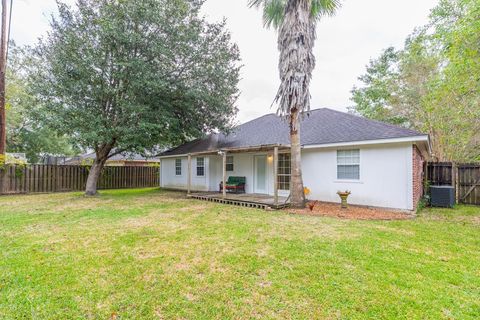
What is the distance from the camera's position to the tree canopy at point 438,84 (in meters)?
7.39

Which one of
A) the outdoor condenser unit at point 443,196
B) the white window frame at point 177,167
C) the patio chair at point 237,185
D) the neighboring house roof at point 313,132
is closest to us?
the neighboring house roof at point 313,132

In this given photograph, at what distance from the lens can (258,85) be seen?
2091cm

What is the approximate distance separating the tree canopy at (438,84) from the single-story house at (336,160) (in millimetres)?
2567

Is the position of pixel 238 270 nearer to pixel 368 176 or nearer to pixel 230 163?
pixel 368 176

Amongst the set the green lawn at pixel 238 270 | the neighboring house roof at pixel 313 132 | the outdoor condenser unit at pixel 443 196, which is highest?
the neighboring house roof at pixel 313 132

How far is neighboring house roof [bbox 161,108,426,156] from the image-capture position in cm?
862

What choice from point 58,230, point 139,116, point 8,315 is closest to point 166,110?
point 139,116

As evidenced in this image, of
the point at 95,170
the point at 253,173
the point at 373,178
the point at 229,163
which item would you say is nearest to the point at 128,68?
the point at 95,170

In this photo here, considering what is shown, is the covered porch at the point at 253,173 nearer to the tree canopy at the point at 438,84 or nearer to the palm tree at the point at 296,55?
the palm tree at the point at 296,55

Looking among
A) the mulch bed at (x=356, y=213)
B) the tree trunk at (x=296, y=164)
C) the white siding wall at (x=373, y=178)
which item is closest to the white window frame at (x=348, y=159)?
the white siding wall at (x=373, y=178)

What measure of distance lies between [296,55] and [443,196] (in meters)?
8.16

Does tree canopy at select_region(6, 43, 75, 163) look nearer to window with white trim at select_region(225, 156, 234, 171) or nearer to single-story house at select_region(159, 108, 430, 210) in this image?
window with white trim at select_region(225, 156, 234, 171)

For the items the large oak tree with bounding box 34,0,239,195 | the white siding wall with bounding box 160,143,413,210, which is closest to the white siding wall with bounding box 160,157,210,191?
the white siding wall with bounding box 160,143,413,210

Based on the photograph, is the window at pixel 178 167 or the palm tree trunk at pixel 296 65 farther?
the window at pixel 178 167
